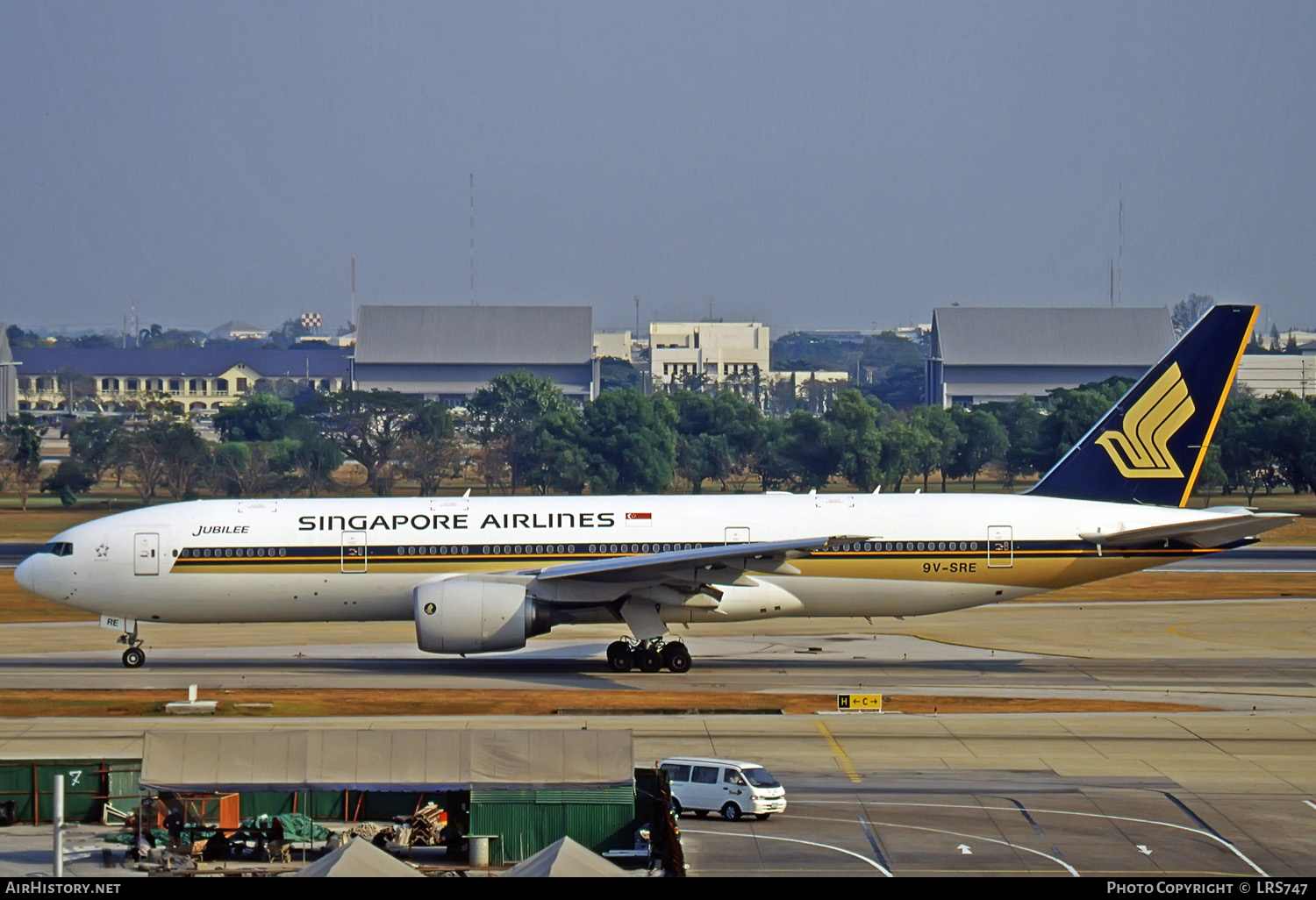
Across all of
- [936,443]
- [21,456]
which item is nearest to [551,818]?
[936,443]

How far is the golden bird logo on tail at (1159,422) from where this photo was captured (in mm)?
43375

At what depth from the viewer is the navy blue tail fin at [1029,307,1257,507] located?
4338 centimetres

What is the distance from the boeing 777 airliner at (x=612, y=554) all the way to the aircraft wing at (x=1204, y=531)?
49mm

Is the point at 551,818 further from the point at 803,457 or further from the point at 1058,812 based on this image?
the point at 803,457

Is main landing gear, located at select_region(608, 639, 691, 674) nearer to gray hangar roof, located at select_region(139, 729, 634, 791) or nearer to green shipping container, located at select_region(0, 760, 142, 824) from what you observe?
gray hangar roof, located at select_region(139, 729, 634, 791)

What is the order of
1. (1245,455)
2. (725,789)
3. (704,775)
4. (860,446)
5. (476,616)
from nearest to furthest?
(725,789)
(704,775)
(476,616)
(1245,455)
(860,446)

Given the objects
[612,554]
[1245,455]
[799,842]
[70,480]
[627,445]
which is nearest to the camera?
[799,842]

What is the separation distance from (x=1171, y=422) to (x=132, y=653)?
2969 centimetres

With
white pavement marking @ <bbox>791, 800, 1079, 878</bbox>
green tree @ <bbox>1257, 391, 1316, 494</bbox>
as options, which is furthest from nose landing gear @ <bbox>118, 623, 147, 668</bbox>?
green tree @ <bbox>1257, 391, 1316, 494</bbox>

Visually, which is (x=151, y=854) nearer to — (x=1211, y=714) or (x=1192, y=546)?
(x=1211, y=714)

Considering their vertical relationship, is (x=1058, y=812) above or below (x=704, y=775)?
below

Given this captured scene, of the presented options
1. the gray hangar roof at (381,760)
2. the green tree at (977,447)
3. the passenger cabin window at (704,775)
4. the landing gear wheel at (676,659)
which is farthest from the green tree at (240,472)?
the passenger cabin window at (704,775)

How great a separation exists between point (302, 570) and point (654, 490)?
233ft

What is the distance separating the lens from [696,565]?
39.2 meters
